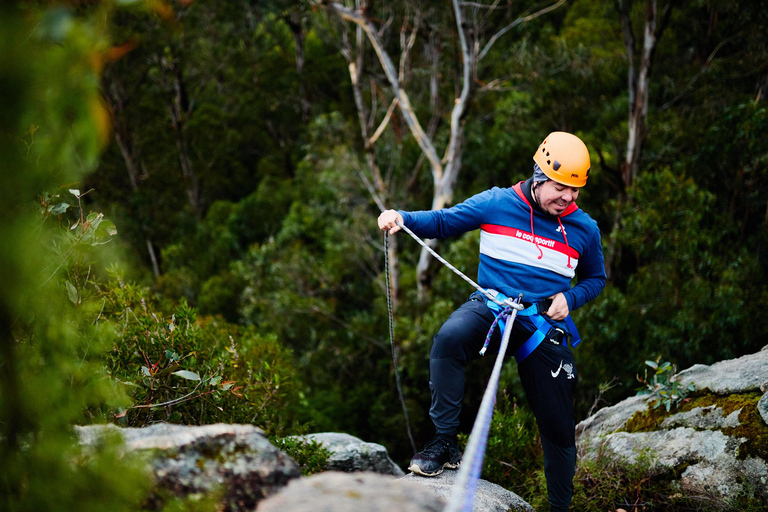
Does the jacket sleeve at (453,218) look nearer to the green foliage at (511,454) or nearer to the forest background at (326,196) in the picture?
the forest background at (326,196)

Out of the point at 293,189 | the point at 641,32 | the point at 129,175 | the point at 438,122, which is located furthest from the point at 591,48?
the point at 129,175

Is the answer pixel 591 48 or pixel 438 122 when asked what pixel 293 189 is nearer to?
pixel 438 122

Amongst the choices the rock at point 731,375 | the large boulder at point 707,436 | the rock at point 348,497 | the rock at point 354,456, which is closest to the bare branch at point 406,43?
the rock at point 354,456

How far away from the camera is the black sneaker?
2.62m

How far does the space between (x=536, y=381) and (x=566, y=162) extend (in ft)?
3.49

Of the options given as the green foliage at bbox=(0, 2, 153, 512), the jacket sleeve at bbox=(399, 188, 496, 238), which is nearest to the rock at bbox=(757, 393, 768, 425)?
the jacket sleeve at bbox=(399, 188, 496, 238)

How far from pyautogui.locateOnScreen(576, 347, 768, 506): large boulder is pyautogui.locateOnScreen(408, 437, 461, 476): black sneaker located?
110 cm

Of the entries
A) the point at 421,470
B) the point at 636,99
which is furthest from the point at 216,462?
the point at 636,99

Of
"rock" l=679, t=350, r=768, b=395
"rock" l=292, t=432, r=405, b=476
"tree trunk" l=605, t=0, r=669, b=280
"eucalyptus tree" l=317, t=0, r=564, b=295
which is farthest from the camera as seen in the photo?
"eucalyptus tree" l=317, t=0, r=564, b=295

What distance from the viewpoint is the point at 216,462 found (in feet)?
5.11

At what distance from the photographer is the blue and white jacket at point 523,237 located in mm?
2609

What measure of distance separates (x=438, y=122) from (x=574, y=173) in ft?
37.8

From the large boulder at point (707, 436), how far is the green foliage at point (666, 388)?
4 centimetres

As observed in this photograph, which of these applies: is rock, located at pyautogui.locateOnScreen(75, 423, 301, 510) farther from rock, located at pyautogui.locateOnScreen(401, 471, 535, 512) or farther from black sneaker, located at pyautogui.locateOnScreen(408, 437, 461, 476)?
black sneaker, located at pyautogui.locateOnScreen(408, 437, 461, 476)
